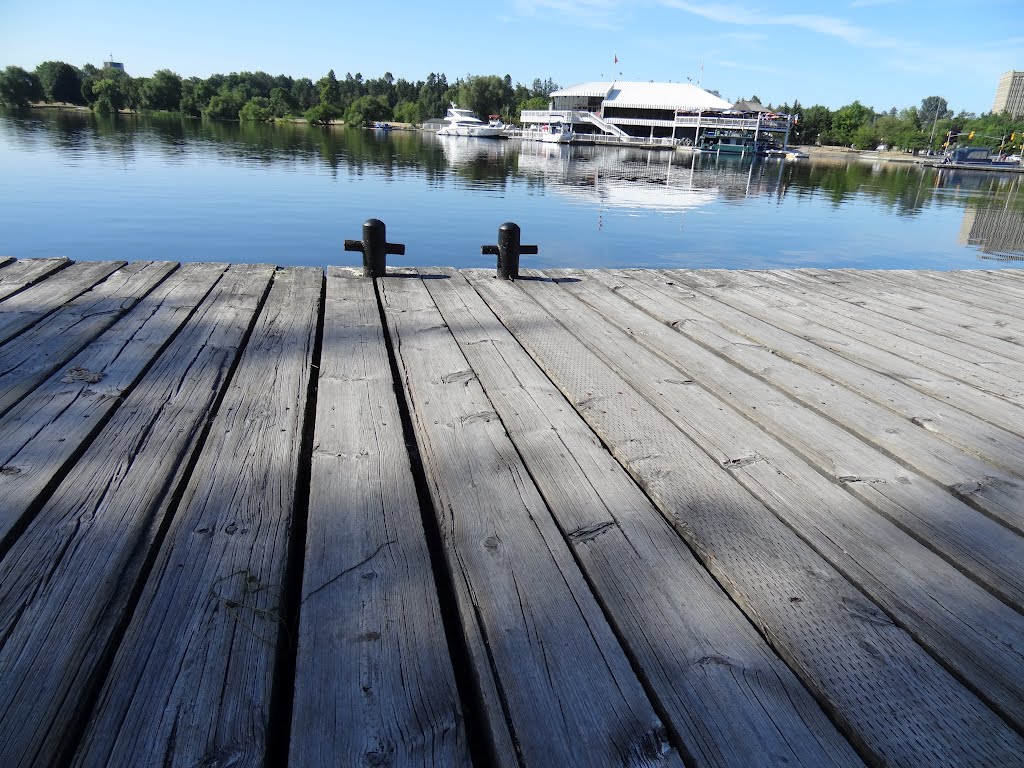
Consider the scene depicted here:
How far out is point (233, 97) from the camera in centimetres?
9619

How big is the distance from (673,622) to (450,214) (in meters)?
18.8

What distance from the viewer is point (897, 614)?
4.58ft

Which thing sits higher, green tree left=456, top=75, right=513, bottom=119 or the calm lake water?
green tree left=456, top=75, right=513, bottom=119

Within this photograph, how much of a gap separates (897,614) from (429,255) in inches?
512

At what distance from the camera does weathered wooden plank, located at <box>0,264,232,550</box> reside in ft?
5.60

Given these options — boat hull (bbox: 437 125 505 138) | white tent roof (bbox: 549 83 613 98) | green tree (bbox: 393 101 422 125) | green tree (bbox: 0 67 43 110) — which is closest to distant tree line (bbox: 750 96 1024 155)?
white tent roof (bbox: 549 83 613 98)

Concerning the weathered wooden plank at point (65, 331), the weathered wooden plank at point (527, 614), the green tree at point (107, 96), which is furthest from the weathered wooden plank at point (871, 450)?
the green tree at point (107, 96)

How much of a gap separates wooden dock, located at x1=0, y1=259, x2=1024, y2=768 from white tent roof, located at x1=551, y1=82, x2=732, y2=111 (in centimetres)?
8466

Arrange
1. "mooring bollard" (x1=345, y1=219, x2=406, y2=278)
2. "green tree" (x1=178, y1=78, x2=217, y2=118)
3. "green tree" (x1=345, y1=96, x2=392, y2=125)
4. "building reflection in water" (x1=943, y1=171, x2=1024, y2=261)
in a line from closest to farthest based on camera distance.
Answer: "mooring bollard" (x1=345, y1=219, x2=406, y2=278) < "building reflection in water" (x1=943, y1=171, x2=1024, y2=261) < "green tree" (x1=178, y1=78, x2=217, y2=118) < "green tree" (x1=345, y1=96, x2=392, y2=125)

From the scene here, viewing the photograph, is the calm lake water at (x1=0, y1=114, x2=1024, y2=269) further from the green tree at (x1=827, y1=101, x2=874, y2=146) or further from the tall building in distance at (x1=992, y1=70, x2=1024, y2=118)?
the tall building in distance at (x1=992, y1=70, x2=1024, y2=118)

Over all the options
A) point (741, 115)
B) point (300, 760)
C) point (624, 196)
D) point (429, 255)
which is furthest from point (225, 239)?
point (741, 115)

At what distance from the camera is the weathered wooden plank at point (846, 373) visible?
229 cm

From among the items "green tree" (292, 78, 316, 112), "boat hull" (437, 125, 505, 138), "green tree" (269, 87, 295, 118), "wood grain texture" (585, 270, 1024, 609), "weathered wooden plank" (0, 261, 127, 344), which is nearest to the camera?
"wood grain texture" (585, 270, 1024, 609)

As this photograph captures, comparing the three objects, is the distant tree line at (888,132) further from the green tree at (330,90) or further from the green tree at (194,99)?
the green tree at (194,99)
